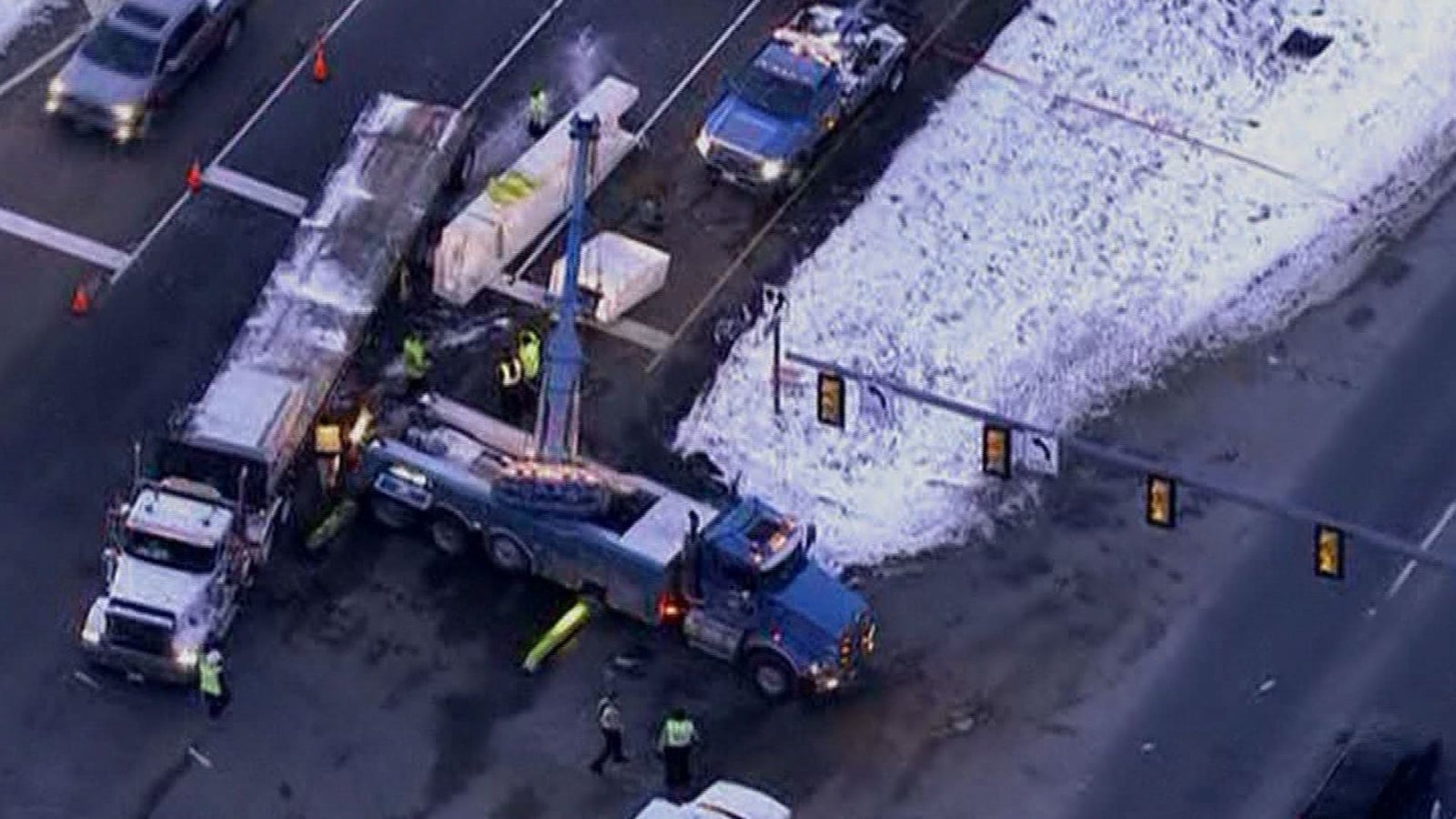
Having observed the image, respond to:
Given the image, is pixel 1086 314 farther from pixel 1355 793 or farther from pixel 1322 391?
pixel 1355 793

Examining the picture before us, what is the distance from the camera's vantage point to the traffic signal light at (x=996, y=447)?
64500 millimetres

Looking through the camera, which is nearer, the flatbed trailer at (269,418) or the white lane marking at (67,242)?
the flatbed trailer at (269,418)

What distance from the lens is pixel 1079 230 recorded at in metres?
74.9

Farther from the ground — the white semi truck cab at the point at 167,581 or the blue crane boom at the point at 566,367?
the blue crane boom at the point at 566,367

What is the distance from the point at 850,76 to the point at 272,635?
16249 millimetres

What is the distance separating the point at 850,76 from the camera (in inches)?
2982

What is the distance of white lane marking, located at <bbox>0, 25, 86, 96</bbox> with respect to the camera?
75.6m

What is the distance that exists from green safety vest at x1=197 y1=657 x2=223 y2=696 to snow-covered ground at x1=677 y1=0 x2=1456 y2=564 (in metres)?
9.60

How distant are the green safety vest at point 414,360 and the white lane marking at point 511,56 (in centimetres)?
750

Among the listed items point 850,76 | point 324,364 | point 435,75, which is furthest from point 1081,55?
point 324,364

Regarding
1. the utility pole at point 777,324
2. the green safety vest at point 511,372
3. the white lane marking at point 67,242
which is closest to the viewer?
the green safety vest at point 511,372

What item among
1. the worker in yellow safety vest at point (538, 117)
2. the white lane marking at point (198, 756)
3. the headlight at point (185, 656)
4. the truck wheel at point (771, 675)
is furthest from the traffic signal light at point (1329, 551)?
the worker in yellow safety vest at point (538, 117)

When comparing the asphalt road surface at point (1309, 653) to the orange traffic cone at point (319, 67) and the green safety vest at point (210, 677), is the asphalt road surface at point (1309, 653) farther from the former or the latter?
the orange traffic cone at point (319, 67)

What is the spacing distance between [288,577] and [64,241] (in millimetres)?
8826
